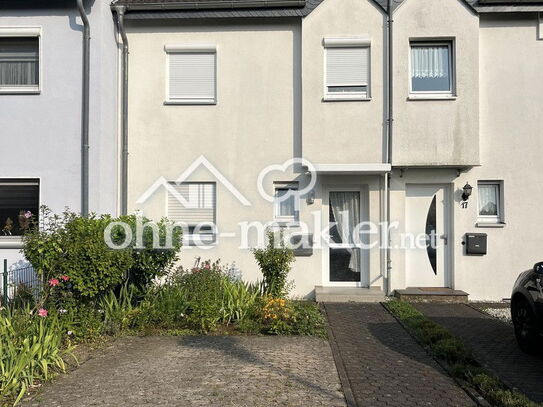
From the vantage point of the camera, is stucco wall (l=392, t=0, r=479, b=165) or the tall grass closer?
the tall grass

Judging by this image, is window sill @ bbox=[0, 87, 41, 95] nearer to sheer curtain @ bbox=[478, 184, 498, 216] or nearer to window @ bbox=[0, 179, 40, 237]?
window @ bbox=[0, 179, 40, 237]

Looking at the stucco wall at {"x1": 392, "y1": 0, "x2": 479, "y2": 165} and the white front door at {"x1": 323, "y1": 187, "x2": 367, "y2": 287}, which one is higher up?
the stucco wall at {"x1": 392, "y1": 0, "x2": 479, "y2": 165}

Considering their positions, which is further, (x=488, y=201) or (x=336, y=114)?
(x=488, y=201)

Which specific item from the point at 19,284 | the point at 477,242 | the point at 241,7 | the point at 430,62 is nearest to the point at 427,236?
the point at 477,242

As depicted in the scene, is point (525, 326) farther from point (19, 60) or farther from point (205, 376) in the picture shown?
point (19, 60)

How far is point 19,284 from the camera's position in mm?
7156

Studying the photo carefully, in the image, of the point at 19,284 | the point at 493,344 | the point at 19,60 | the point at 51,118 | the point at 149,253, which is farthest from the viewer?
the point at 19,60

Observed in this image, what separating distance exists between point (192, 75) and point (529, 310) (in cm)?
758

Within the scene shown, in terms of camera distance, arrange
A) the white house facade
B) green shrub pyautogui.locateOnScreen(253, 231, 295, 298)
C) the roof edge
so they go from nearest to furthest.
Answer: green shrub pyautogui.locateOnScreen(253, 231, 295, 298) < the white house facade < the roof edge

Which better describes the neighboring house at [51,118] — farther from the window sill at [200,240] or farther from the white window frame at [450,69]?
the white window frame at [450,69]

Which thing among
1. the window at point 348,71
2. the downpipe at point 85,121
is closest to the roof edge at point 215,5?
the downpipe at point 85,121

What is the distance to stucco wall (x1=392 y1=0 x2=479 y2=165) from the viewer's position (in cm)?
884

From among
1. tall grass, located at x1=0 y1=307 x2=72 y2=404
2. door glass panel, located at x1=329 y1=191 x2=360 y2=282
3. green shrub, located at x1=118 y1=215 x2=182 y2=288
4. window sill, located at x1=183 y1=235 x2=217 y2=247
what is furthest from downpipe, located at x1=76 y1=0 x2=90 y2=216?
door glass panel, located at x1=329 y1=191 x2=360 y2=282

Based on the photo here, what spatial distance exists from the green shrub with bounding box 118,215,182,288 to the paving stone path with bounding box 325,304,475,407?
9.83 ft
